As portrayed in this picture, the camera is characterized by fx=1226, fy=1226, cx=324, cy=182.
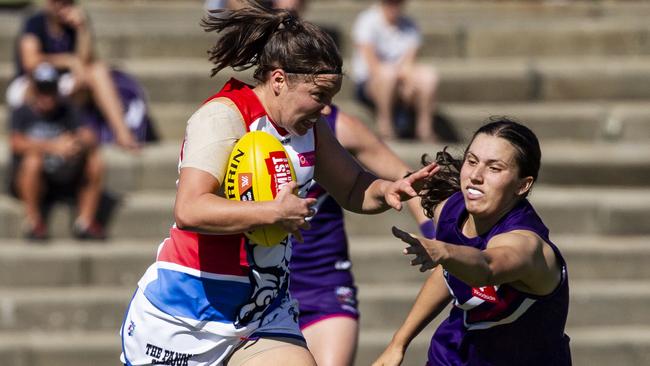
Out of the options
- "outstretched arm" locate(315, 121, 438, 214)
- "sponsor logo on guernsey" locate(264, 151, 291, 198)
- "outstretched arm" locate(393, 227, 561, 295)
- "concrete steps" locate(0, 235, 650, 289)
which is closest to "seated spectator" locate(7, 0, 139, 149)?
Answer: "concrete steps" locate(0, 235, 650, 289)

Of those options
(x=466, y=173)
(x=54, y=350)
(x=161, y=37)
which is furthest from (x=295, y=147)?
(x=161, y=37)

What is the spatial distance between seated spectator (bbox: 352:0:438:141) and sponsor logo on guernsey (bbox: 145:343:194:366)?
5.04 m

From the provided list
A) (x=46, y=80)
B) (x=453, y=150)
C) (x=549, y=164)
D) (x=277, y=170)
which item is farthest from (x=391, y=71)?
(x=277, y=170)

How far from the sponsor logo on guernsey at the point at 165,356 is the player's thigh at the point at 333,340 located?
121 cm

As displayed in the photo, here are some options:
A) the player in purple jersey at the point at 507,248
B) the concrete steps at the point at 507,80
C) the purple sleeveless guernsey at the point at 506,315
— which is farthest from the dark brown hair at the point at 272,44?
the concrete steps at the point at 507,80

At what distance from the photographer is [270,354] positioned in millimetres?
3984

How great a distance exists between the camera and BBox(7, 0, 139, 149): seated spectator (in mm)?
8586

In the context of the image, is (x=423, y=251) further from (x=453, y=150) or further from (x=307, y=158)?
(x=453, y=150)

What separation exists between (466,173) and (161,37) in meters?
6.12

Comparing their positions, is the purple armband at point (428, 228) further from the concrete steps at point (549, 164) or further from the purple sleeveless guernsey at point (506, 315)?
the concrete steps at point (549, 164)

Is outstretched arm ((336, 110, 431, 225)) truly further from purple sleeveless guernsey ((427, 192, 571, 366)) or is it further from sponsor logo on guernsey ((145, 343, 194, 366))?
sponsor logo on guernsey ((145, 343, 194, 366))

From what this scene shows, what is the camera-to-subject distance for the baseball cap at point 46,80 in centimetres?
812

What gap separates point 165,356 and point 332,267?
4.92ft

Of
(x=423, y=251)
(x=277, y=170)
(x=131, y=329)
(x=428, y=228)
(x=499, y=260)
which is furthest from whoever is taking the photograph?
(x=428, y=228)
